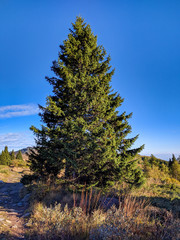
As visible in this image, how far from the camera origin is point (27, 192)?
7770 mm

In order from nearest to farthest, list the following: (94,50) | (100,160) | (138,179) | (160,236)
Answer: (160,236)
(100,160)
(138,179)
(94,50)

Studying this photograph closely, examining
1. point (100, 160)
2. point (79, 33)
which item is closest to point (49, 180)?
point (100, 160)

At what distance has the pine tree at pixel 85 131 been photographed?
6375 millimetres

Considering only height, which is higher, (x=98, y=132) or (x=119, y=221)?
(x=98, y=132)

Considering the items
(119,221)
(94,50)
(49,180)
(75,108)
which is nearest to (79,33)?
(94,50)

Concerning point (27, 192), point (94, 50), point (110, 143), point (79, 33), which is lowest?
point (27, 192)

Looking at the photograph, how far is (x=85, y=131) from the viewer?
6.39 m

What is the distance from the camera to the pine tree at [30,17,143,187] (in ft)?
20.9

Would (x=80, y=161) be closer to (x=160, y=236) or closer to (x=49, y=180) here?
(x=49, y=180)

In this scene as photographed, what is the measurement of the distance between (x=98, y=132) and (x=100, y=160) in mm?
1376

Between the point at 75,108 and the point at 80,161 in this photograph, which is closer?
the point at 80,161

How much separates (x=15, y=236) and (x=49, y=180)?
410 cm

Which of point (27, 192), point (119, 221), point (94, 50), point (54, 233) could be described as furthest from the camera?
point (94, 50)

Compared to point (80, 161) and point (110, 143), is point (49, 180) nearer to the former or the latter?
point (80, 161)
